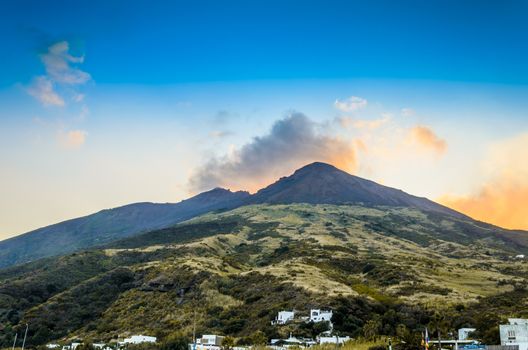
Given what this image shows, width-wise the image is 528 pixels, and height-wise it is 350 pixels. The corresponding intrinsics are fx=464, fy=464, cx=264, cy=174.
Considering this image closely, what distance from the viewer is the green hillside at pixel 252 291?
8300 centimetres

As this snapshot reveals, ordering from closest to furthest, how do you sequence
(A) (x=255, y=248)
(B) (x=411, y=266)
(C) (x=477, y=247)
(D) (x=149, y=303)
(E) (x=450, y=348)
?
(E) (x=450, y=348) → (D) (x=149, y=303) → (B) (x=411, y=266) → (A) (x=255, y=248) → (C) (x=477, y=247)

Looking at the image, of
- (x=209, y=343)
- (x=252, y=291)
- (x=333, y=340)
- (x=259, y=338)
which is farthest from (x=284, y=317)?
(x=252, y=291)

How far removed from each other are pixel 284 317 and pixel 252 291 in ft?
69.8

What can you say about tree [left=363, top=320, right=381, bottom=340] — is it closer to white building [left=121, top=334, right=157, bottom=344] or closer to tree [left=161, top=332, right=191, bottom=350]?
tree [left=161, top=332, right=191, bottom=350]

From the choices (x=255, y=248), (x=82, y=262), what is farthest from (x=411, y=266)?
(x=82, y=262)

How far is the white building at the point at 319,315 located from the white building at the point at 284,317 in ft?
13.4

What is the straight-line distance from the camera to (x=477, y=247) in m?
196

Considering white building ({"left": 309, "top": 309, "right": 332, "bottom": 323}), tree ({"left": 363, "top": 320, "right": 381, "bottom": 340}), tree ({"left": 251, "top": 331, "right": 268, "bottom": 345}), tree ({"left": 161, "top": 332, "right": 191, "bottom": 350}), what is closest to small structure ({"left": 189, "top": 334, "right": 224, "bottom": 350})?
tree ({"left": 161, "top": 332, "right": 191, "bottom": 350})

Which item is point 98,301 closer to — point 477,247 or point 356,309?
point 356,309

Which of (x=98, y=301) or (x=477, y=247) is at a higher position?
(x=477, y=247)

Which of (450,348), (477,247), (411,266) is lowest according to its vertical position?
(450,348)

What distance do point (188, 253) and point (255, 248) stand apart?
28305 millimetres

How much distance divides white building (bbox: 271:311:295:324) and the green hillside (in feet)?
6.81

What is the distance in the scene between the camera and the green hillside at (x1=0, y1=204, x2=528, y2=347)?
8300 centimetres
